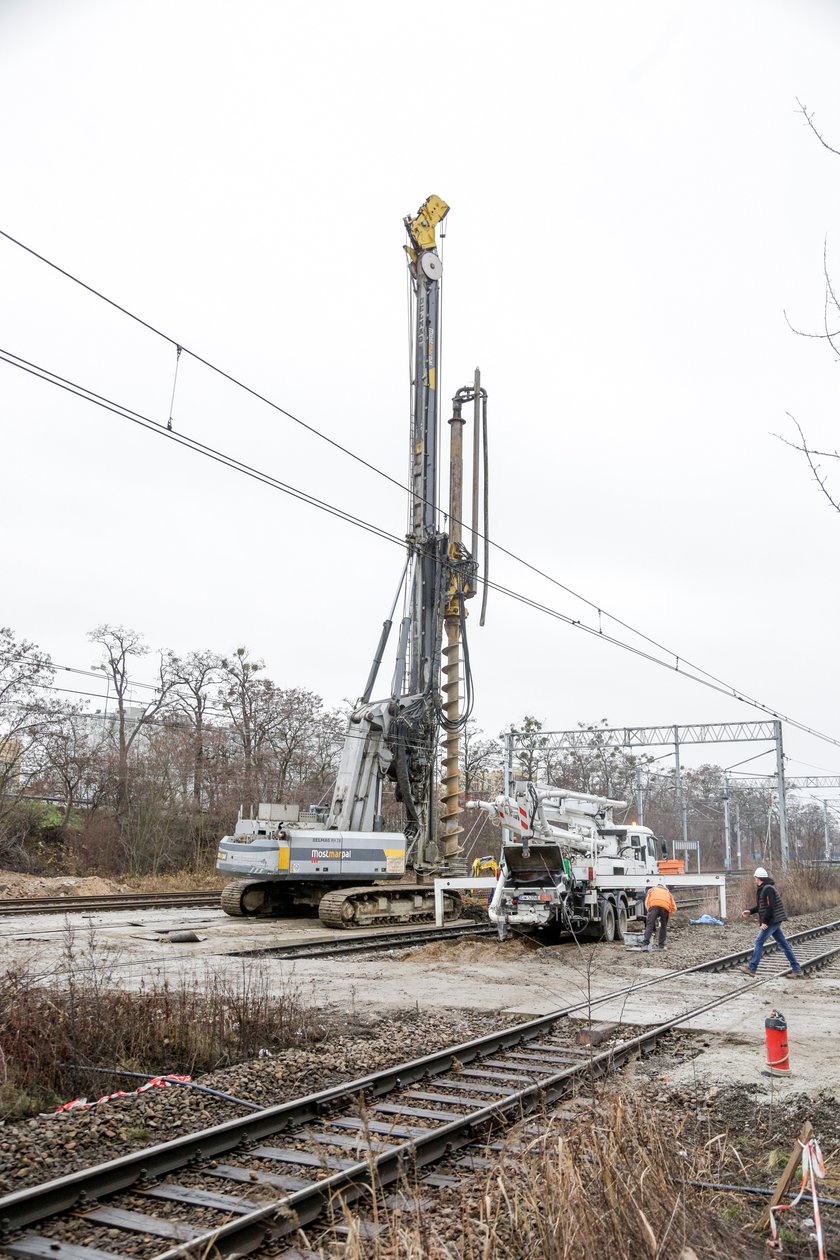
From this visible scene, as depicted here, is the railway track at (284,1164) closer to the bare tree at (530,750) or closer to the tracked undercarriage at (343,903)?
the tracked undercarriage at (343,903)

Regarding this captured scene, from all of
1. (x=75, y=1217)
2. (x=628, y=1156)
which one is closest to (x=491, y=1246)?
(x=628, y=1156)

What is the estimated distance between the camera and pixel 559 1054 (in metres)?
9.29

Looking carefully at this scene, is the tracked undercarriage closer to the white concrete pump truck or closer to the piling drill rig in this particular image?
the piling drill rig

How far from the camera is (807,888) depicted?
35.2 meters

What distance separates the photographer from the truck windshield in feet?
63.0

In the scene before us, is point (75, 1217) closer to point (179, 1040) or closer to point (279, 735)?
point (179, 1040)

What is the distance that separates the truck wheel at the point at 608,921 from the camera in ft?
66.0

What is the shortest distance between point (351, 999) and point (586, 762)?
171 ft

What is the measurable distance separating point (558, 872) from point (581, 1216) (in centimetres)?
1535

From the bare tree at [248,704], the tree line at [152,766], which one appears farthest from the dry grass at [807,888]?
the bare tree at [248,704]

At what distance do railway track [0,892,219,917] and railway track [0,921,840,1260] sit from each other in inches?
567

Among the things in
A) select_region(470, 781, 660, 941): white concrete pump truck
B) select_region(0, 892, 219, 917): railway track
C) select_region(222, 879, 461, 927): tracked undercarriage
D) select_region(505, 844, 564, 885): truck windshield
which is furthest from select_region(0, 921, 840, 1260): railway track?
select_region(0, 892, 219, 917): railway track

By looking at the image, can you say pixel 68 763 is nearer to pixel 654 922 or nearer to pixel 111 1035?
pixel 654 922

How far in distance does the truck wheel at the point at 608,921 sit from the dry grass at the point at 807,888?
11373 mm
